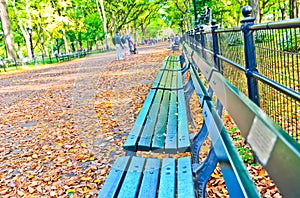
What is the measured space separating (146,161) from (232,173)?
1613mm

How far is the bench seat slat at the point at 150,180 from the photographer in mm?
2449

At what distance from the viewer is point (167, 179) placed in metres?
2.62

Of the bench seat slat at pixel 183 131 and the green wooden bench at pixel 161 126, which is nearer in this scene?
the bench seat slat at pixel 183 131

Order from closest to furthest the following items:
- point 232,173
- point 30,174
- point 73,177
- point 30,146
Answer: point 232,173, point 73,177, point 30,174, point 30,146

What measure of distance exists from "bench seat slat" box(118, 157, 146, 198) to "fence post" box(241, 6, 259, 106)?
130cm

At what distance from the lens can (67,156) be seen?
480 centimetres

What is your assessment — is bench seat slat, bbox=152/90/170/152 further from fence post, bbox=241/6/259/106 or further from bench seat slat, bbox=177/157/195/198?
fence post, bbox=241/6/259/106

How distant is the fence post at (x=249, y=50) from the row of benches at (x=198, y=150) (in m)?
0.41

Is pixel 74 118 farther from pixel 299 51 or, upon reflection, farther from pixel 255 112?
pixel 255 112

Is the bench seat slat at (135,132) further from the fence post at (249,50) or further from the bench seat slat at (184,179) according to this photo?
the fence post at (249,50)

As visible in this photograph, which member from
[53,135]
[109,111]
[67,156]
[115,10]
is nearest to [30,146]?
[53,135]

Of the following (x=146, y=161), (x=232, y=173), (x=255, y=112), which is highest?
(x=255, y=112)

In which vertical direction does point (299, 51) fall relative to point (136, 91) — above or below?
above

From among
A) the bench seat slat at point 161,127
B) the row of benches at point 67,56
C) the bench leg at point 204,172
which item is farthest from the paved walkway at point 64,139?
the row of benches at point 67,56
